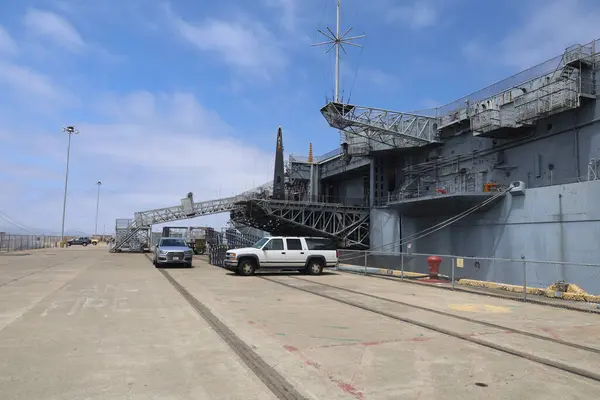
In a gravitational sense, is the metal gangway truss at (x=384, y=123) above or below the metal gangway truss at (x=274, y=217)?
above

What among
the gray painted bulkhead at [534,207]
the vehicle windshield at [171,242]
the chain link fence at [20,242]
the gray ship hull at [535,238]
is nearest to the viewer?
the gray ship hull at [535,238]

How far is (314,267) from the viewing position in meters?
21.4

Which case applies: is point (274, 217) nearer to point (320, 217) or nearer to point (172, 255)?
point (320, 217)

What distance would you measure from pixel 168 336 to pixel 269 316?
264cm

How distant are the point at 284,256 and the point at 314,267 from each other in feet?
5.23

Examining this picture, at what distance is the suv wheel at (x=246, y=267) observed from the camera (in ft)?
66.4

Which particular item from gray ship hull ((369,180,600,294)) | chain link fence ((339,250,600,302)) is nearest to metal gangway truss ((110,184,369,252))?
gray ship hull ((369,180,600,294))

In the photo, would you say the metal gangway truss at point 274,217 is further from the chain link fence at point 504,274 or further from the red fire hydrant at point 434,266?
the red fire hydrant at point 434,266

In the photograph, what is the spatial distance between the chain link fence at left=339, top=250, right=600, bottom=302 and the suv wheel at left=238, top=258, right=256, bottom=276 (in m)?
5.49

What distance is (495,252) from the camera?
22.6m

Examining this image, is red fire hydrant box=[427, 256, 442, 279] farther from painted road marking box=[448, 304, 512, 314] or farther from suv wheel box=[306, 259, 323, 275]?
painted road marking box=[448, 304, 512, 314]

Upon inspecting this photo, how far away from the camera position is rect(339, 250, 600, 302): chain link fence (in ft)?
47.9

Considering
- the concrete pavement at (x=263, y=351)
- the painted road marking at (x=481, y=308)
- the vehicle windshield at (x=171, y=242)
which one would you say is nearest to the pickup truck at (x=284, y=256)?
the vehicle windshield at (x=171, y=242)

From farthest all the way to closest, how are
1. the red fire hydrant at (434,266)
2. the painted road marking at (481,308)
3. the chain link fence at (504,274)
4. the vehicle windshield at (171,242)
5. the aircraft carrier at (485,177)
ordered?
1. the vehicle windshield at (171,242)
2. the aircraft carrier at (485,177)
3. the red fire hydrant at (434,266)
4. the chain link fence at (504,274)
5. the painted road marking at (481,308)
